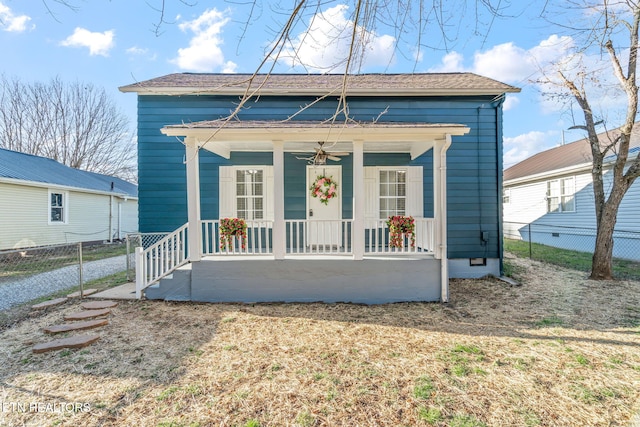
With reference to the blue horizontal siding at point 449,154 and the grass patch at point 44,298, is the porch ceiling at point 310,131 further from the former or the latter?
the grass patch at point 44,298

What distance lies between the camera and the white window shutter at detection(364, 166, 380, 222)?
23.7 ft

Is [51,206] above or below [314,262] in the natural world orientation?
above

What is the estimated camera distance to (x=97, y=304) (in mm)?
5070

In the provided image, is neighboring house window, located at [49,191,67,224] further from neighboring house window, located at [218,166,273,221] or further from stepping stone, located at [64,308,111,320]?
stepping stone, located at [64,308,111,320]

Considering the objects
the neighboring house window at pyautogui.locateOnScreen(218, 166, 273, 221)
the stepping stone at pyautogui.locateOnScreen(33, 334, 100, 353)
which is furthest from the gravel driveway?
the neighboring house window at pyautogui.locateOnScreen(218, 166, 273, 221)

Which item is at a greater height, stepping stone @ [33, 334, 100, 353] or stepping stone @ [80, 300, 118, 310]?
stepping stone @ [80, 300, 118, 310]

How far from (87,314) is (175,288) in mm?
1257

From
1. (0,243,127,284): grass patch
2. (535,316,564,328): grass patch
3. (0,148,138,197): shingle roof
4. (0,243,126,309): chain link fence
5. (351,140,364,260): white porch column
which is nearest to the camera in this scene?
(535,316,564,328): grass patch

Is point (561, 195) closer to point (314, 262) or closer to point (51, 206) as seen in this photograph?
point (314, 262)

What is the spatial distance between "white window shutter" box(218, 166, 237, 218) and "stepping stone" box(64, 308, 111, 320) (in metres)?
2.90

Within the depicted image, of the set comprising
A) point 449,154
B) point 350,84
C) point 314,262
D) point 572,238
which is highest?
point 350,84

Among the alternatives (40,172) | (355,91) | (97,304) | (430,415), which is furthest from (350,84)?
(40,172)

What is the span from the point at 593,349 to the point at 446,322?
5.29 ft

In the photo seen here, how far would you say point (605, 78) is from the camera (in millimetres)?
6984
